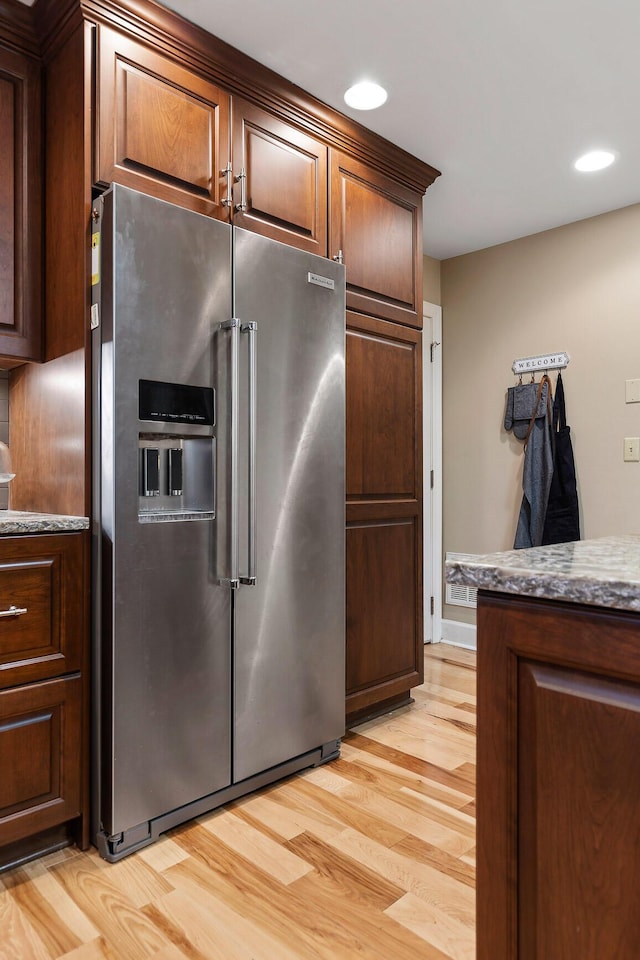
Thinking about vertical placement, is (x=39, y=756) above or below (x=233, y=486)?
below

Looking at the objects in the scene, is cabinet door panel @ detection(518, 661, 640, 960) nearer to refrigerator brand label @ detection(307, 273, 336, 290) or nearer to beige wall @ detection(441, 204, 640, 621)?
refrigerator brand label @ detection(307, 273, 336, 290)

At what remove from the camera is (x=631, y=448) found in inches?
128

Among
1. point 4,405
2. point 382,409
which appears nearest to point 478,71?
point 382,409

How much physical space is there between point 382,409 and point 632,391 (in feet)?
4.76

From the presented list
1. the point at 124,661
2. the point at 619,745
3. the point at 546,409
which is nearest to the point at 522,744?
the point at 619,745

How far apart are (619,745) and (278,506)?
145 centimetres

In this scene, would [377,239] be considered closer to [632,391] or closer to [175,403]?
[175,403]

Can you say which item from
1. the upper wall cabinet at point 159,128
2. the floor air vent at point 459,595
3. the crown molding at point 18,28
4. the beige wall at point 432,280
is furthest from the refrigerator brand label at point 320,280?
the floor air vent at point 459,595

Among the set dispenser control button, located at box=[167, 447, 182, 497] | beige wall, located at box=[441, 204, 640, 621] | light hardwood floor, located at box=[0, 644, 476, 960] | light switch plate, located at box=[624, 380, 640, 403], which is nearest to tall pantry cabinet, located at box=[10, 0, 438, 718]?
dispenser control button, located at box=[167, 447, 182, 497]

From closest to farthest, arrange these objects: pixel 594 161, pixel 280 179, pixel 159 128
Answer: pixel 159 128
pixel 280 179
pixel 594 161

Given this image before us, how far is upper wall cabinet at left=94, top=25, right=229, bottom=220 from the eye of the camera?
180 cm

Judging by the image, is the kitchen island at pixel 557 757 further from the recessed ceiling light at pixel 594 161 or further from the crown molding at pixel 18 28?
the recessed ceiling light at pixel 594 161

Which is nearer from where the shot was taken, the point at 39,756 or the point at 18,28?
the point at 39,756

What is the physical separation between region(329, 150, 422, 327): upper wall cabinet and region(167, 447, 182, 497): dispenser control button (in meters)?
1.04
